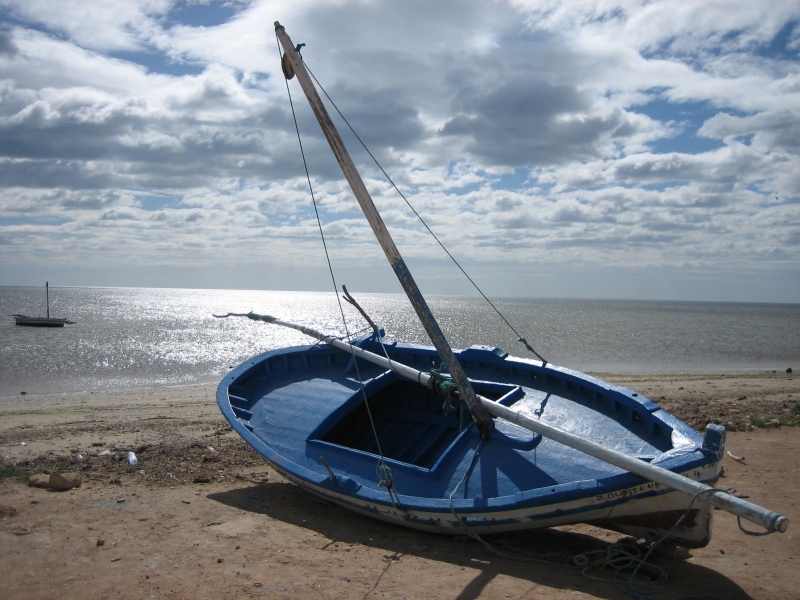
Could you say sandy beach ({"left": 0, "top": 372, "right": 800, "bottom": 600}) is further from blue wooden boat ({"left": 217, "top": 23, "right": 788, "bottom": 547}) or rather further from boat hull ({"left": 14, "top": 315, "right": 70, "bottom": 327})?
boat hull ({"left": 14, "top": 315, "right": 70, "bottom": 327})

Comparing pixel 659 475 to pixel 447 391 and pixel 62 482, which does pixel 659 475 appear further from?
pixel 62 482

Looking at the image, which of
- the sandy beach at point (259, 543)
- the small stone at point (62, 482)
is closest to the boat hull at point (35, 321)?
the sandy beach at point (259, 543)

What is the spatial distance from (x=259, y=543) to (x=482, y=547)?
255cm

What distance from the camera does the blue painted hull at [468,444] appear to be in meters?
5.71

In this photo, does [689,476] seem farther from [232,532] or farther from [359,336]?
[359,336]

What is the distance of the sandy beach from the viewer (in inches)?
218

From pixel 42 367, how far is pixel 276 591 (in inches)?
1299

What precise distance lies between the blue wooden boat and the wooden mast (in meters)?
0.02

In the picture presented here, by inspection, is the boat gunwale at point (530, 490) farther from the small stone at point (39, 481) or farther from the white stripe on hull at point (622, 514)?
the small stone at point (39, 481)

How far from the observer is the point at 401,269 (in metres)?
7.44

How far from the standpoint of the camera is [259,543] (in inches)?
265

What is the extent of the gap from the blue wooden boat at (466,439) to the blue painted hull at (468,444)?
18 millimetres

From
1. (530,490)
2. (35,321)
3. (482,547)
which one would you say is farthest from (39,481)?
(35,321)

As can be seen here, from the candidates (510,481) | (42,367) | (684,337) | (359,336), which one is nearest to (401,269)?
(510,481)
